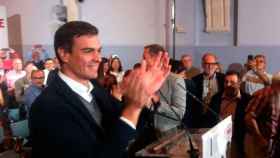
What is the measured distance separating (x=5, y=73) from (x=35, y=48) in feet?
3.69

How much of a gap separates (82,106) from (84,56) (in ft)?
0.43

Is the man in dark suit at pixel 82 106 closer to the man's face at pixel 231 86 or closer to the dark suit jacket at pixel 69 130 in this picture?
the dark suit jacket at pixel 69 130

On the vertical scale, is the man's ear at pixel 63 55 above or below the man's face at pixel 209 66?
above

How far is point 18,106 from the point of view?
15.3ft

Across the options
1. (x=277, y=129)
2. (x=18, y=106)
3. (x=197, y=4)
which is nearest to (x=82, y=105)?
(x=277, y=129)

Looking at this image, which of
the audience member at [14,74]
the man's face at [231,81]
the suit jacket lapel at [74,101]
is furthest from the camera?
the audience member at [14,74]

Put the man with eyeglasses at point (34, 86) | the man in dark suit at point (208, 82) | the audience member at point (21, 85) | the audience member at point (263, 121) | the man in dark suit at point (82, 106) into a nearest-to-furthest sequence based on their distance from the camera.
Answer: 1. the man in dark suit at point (82, 106)
2. the audience member at point (263, 121)
3. the man in dark suit at point (208, 82)
4. the man with eyeglasses at point (34, 86)
5. the audience member at point (21, 85)

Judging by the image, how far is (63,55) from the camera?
1.11 m

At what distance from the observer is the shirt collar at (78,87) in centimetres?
112

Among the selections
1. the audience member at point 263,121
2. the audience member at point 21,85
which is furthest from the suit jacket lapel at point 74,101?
the audience member at point 21,85

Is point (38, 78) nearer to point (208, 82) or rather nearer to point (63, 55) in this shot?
point (208, 82)

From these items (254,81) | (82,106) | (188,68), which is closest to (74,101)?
(82,106)

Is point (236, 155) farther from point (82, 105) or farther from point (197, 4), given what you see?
point (197, 4)

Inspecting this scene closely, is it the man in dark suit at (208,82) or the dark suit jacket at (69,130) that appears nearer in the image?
A: the dark suit jacket at (69,130)
